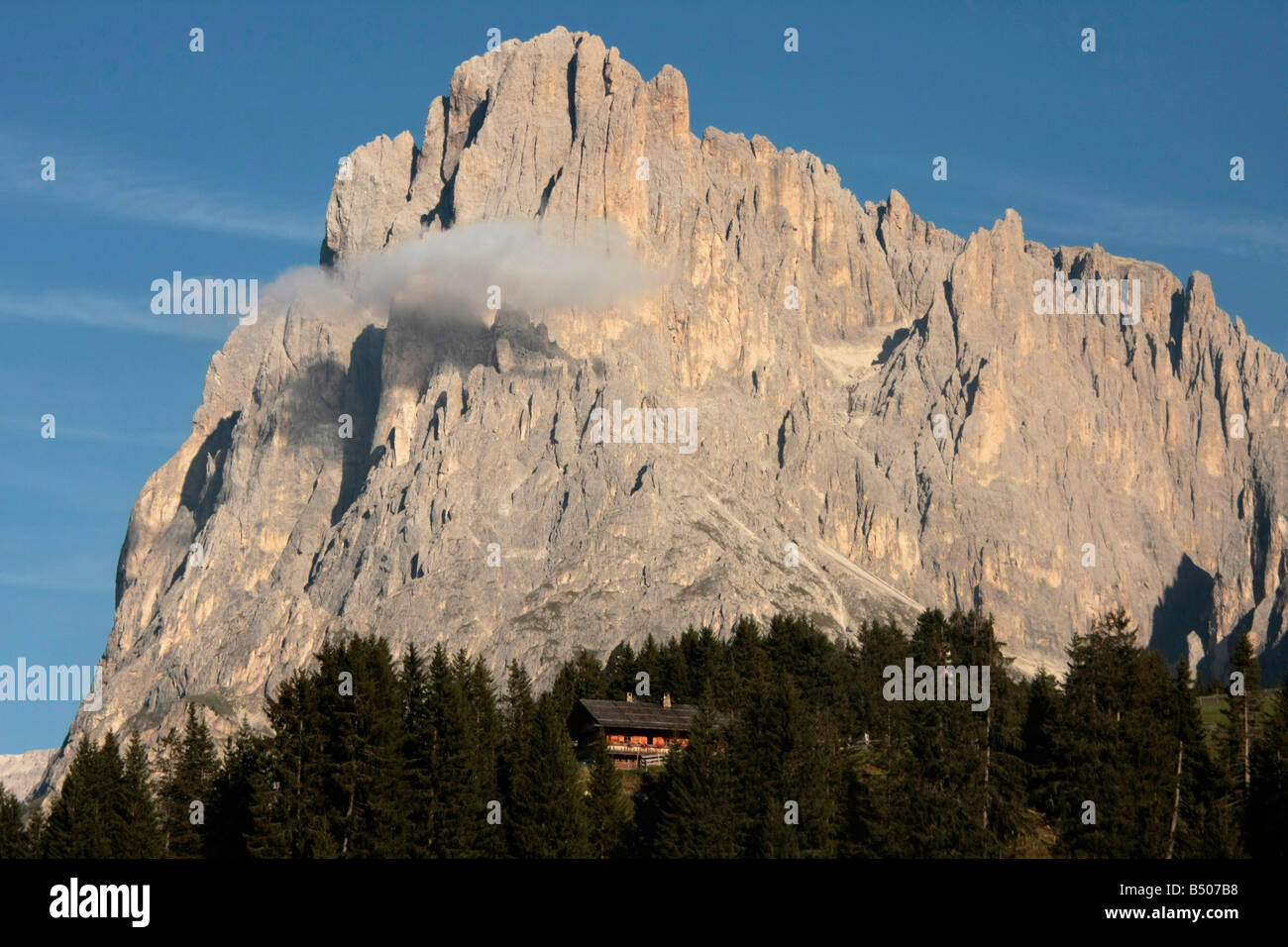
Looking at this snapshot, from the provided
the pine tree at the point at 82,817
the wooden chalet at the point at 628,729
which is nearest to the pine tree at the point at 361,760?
the pine tree at the point at 82,817

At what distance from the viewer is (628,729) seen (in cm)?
11088

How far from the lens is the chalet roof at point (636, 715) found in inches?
4349

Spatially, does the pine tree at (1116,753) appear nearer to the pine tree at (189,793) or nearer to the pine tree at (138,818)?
the pine tree at (189,793)

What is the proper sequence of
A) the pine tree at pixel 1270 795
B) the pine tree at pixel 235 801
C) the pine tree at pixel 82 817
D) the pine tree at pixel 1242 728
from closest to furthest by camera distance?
the pine tree at pixel 235 801 → the pine tree at pixel 82 817 → the pine tree at pixel 1270 795 → the pine tree at pixel 1242 728

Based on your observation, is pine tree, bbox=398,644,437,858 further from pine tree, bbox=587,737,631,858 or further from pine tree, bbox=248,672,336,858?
pine tree, bbox=587,737,631,858

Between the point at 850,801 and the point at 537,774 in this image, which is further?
the point at 850,801

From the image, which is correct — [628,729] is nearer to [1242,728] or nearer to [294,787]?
[1242,728]

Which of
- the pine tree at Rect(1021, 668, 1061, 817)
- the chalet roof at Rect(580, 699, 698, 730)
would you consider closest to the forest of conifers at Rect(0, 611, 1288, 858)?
the pine tree at Rect(1021, 668, 1061, 817)

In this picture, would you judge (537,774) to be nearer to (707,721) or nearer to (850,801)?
(707,721)
